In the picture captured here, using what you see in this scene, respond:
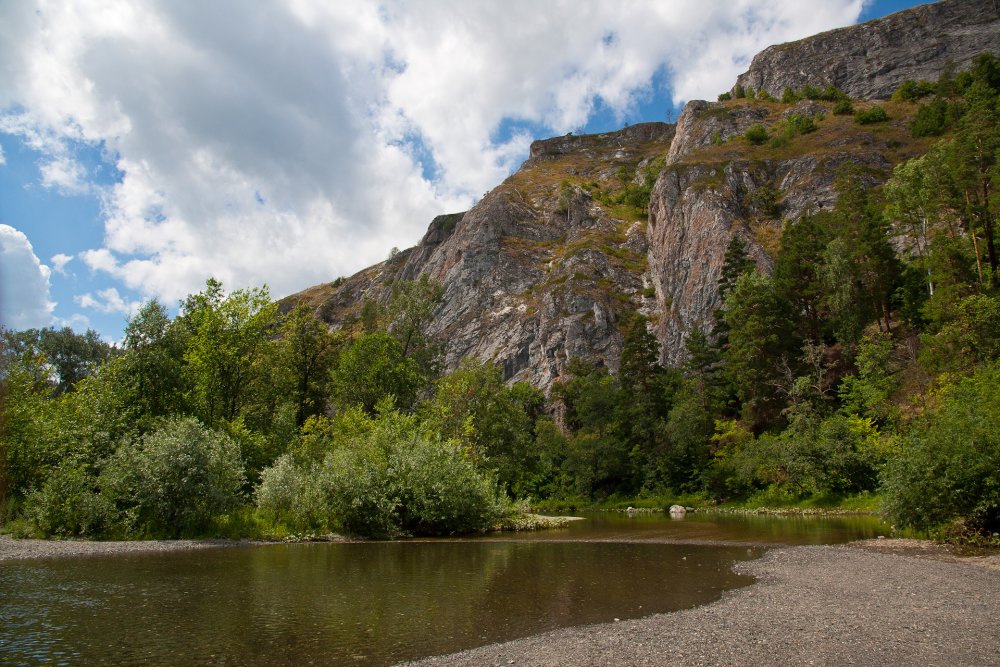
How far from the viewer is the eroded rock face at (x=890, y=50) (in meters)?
129

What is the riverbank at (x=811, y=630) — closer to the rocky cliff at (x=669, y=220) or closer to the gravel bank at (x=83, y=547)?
the gravel bank at (x=83, y=547)

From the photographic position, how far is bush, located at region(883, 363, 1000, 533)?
2231cm

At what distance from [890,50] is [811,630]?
560ft

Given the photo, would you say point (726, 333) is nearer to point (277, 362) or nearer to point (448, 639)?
point (277, 362)

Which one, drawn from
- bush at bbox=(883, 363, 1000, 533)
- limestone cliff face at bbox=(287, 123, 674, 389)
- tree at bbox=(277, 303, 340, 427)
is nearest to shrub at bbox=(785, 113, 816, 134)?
limestone cliff face at bbox=(287, 123, 674, 389)

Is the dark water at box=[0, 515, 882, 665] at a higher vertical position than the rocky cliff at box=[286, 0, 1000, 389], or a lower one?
lower

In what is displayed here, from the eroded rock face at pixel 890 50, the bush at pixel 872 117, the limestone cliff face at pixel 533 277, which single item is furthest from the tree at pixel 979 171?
the eroded rock face at pixel 890 50

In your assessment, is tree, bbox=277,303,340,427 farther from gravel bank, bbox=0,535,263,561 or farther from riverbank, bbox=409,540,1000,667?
riverbank, bbox=409,540,1000,667

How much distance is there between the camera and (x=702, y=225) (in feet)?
328

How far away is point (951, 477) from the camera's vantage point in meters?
22.7

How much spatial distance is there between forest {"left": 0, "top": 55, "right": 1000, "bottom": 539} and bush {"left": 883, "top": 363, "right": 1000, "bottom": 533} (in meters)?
0.09

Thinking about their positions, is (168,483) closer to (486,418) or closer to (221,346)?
(221,346)

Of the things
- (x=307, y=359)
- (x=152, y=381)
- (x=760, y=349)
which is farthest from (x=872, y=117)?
(x=152, y=381)

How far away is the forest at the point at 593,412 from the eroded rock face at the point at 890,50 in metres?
50.9
